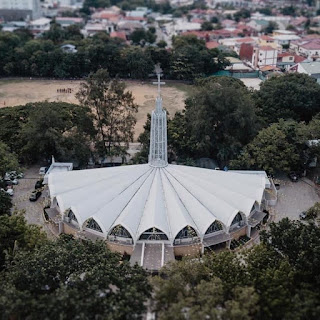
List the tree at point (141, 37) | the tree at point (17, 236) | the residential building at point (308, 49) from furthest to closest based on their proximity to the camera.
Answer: the tree at point (141, 37)
the residential building at point (308, 49)
the tree at point (17, 236)

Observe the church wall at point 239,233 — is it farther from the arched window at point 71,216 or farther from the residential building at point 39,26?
the residential building at point 39,26

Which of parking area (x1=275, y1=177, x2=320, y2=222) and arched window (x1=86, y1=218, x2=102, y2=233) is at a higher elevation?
arched window (x1=86, y1=218, x2=102, y2=233)

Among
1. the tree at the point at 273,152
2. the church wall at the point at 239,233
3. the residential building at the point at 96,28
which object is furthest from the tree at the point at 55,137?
the residential building at the point at 96,28

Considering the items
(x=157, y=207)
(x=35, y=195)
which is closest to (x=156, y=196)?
(x=157, y=207)

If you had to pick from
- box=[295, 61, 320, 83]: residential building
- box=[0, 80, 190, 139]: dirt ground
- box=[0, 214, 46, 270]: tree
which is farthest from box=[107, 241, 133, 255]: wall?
box=[295, 61, 320, 83]: residential building

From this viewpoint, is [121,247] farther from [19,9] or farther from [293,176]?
[19,9]

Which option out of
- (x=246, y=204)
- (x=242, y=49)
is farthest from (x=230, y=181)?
(x=242, y=49)

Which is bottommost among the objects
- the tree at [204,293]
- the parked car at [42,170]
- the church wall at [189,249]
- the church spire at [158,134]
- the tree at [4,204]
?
the parked car at [42,170]

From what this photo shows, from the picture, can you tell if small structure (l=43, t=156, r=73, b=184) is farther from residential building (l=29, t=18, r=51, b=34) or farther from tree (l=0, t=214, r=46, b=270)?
residential building (l=29, t=18, r=51, b=34)
